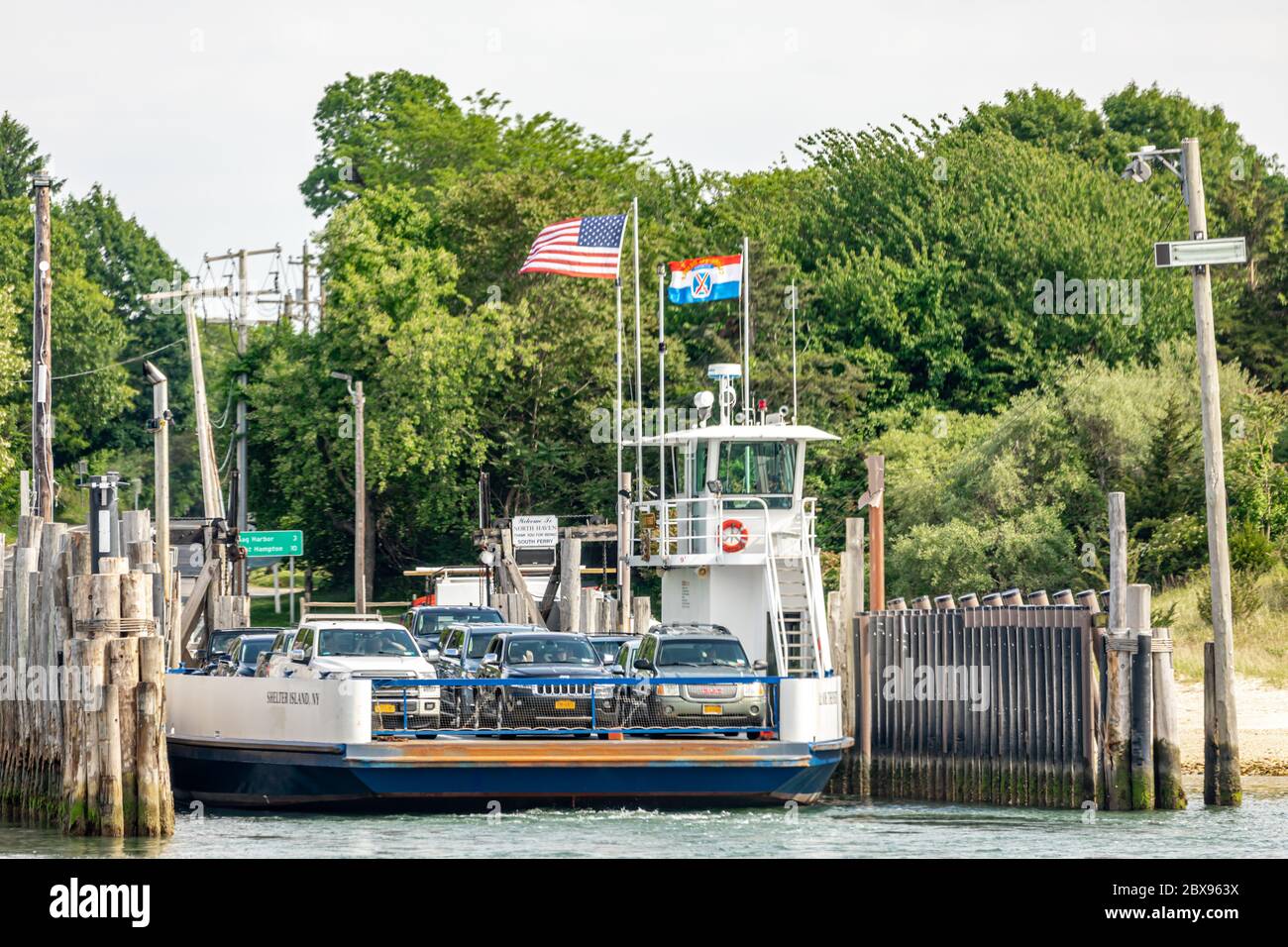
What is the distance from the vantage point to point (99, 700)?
2262 centimetres

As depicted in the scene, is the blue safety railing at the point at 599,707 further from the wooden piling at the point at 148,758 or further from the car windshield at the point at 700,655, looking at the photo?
the wooden piling at the point at 148,758

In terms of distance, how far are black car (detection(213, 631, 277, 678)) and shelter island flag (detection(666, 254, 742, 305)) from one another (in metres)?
12.0

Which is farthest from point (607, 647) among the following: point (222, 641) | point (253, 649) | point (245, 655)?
point (222, 641)

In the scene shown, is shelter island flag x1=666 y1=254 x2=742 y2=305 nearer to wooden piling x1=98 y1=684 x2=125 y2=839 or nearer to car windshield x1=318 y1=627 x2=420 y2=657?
car windshield x1=318 y1=627 x2=420 y2=657

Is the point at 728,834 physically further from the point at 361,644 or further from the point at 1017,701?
the point at 361,644

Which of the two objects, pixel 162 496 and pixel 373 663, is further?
pixel 162 496

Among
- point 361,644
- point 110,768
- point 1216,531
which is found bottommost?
point 110,768

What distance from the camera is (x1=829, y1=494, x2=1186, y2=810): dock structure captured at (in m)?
25.3

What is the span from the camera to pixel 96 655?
22.9 metres

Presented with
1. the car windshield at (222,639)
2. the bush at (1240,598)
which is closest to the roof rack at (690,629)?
the car windshield at (222,639)

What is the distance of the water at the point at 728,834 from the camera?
872 inches

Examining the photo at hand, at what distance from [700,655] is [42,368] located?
15266 mm

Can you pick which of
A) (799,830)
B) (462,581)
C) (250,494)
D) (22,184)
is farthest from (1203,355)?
(22,184)
